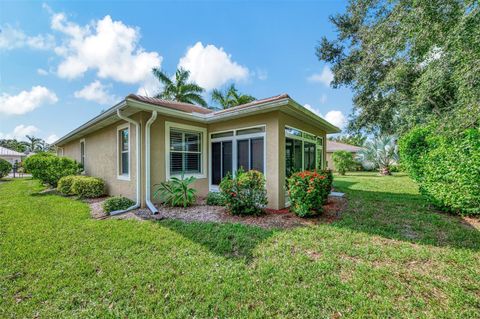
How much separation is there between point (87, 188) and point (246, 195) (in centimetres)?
733

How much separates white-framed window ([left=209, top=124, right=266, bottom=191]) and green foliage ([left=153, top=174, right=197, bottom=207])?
5.01 ft

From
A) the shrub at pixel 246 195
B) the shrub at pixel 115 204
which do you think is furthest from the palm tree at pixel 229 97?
the shrub at pixel 246 195

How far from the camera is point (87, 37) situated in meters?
8.21

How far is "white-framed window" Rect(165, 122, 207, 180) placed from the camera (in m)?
7.50

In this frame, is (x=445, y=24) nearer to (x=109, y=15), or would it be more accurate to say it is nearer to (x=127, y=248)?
(x=127, y=248)

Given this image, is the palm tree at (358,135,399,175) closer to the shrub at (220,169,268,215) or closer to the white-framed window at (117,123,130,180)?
the shrub at (220,169,268,215)

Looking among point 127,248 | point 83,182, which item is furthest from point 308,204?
point 83,182

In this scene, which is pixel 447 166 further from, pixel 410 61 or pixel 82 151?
pixel 82 151

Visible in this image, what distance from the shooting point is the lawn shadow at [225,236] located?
3.83 metres

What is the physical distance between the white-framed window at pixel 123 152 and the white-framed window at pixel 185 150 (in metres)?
1.87

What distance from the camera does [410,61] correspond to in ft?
25.6

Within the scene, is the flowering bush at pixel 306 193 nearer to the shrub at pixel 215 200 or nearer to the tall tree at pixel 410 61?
the shrub at pixel 215 200

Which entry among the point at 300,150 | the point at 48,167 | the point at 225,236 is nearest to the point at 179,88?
the point at 48,167

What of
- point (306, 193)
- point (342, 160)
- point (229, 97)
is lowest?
point (306, 193)
